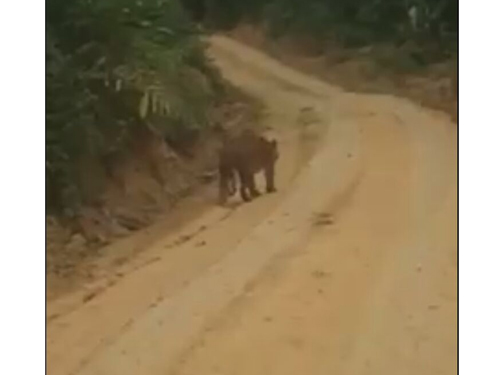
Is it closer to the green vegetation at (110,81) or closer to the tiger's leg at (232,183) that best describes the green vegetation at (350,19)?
the green vegetation at (110,81)

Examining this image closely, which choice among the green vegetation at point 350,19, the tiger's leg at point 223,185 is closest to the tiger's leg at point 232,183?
the tiger's leg at point 223,185

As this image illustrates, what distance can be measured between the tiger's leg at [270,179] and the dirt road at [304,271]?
12 millimetres

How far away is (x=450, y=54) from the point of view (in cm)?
123

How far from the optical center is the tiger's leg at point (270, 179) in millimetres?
1233

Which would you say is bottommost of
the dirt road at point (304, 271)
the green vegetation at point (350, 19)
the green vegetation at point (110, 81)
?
the dirt road at point (304, 271)

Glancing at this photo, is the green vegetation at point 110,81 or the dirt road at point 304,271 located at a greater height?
the green vegetation at point 110,81

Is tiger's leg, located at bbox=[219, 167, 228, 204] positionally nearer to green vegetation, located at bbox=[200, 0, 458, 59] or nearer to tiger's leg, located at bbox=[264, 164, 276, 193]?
tiger's leg, located at bbox=[264, 164, 276, 193]

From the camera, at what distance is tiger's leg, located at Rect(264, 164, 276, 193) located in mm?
1233

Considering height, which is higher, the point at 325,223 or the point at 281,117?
the point at 281,117

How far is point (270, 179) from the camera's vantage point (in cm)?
124

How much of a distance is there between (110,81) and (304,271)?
41 cm
